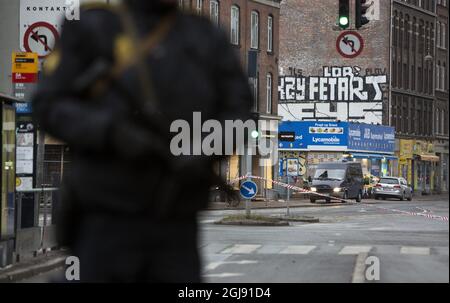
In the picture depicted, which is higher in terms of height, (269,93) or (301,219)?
(269,93)

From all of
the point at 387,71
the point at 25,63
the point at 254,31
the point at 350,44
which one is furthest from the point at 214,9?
the point at 25,63

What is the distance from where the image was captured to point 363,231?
23.8m

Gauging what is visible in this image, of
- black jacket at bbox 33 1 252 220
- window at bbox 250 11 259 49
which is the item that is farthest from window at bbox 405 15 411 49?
black jacket at bbox 33 1 252 220

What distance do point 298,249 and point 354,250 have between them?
93 centimetres

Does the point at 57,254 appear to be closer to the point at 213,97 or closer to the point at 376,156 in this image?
the point at 213,97

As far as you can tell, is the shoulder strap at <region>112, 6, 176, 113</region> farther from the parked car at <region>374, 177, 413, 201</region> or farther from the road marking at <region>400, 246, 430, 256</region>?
the parked car at <region>374, 177, 413, 201</region>

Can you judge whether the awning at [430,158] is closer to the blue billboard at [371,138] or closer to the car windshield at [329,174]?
the blue billboard at [371,138]

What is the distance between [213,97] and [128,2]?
1.35 ft

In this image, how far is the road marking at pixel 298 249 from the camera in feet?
54.4

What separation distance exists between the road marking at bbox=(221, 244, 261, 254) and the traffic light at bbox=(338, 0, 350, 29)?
6909 millimetres

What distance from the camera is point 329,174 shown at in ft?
167

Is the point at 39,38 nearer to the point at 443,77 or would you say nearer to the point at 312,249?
the point at 312,249

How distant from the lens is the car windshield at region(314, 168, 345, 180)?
166ft
